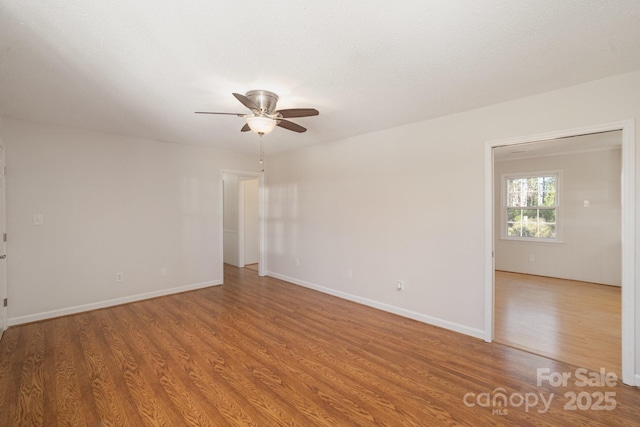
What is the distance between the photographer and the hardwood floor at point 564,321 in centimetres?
270

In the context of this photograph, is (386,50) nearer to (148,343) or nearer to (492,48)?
(492,48)

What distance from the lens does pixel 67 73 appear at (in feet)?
7.31

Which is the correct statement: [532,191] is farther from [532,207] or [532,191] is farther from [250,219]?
[250,219]

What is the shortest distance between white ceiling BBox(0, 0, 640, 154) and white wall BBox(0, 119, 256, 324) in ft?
2.51

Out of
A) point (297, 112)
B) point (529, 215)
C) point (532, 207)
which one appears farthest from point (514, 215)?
point (297, 112)

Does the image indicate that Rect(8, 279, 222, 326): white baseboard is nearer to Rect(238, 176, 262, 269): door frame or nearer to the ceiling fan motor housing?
Rect(238, 176, 262, 269): door frame

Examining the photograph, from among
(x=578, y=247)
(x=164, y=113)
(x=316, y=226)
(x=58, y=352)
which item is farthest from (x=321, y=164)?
(x=578, y=247)

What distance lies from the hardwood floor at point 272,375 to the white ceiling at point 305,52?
8.03 feet

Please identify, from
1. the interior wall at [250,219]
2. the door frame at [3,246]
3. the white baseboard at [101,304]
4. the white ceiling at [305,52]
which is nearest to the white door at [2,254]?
the door frame at [3,246]

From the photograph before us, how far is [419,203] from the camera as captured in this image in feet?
11.6

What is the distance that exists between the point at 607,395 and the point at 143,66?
4.23 meters

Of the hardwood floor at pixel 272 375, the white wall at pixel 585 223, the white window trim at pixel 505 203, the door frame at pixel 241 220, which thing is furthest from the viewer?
the door frame at pixel 241 220

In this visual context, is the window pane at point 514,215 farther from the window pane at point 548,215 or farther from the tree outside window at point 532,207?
the window pane at point 548,215

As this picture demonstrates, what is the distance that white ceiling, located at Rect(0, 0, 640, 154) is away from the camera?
156 cm
